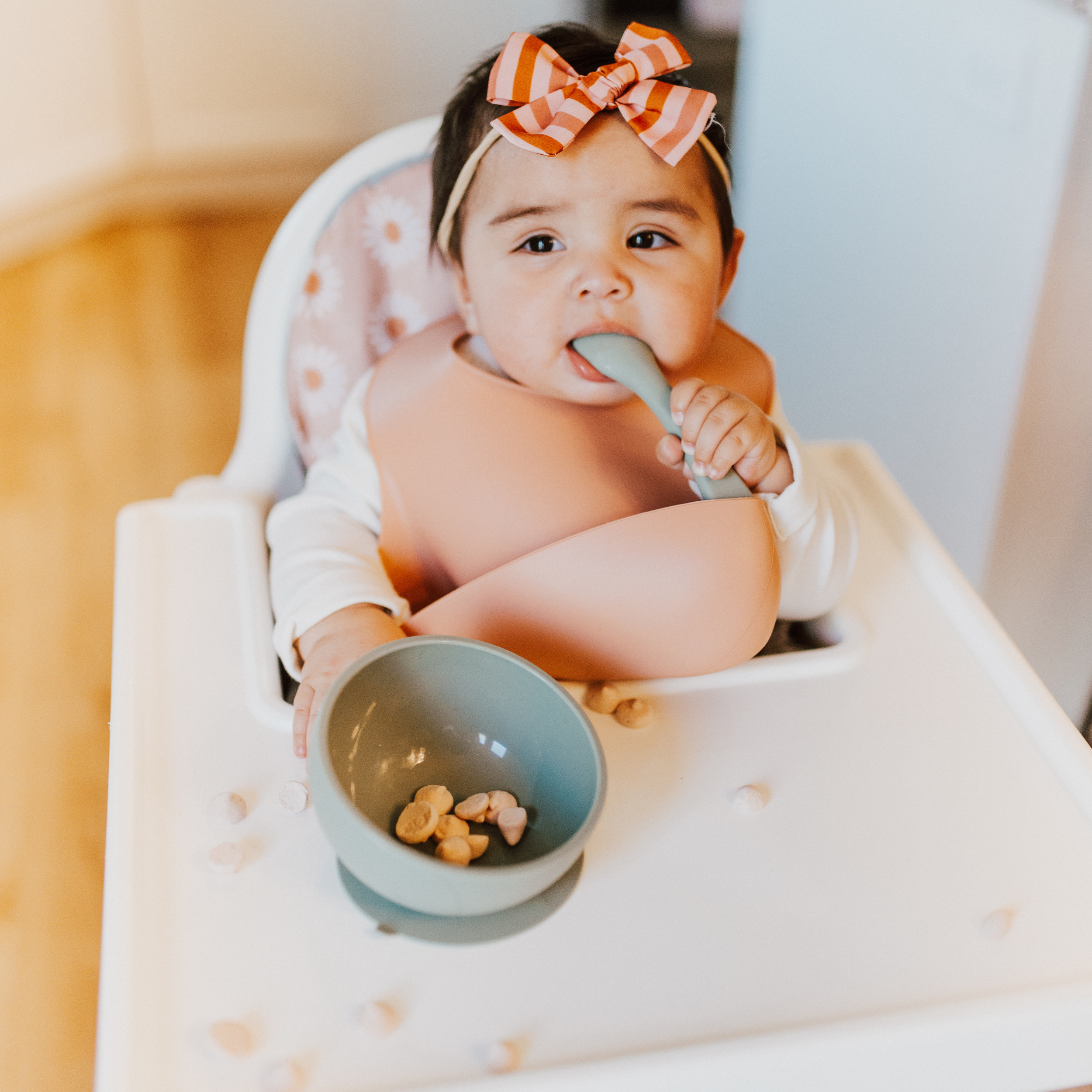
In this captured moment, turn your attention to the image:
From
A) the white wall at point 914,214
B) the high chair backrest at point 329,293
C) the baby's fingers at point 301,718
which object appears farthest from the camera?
the white wall at point 914,214

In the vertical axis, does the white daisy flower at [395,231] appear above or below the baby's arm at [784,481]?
above

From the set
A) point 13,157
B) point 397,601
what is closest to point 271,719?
point 397,601

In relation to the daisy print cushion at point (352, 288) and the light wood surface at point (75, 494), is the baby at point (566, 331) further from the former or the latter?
the light wood surface at point (75, 494)

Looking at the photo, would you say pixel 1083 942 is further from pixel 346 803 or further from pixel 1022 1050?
pixel 346 803

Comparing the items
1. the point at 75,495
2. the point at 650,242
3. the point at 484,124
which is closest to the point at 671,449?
the point at 650,242

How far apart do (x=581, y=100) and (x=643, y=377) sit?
0.55ft

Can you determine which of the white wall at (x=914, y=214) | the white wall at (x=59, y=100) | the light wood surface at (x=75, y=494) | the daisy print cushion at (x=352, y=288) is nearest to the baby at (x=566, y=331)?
the daisy print cushion at (x=352, y=288)

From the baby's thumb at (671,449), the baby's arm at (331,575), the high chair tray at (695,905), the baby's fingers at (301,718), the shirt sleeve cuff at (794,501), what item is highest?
the baby's thumb at (671,449)

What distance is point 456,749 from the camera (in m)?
0.63

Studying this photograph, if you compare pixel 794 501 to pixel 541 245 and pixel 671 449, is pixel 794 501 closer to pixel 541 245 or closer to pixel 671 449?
Result: pixel 671 449

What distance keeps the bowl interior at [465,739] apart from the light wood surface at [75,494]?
23.0 inches

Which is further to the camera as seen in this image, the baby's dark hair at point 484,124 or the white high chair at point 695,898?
the baby's dark hair at point 484,124

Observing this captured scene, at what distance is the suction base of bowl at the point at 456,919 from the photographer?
0.54m

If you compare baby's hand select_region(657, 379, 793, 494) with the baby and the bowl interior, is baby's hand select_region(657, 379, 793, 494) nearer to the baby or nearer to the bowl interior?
the baby
